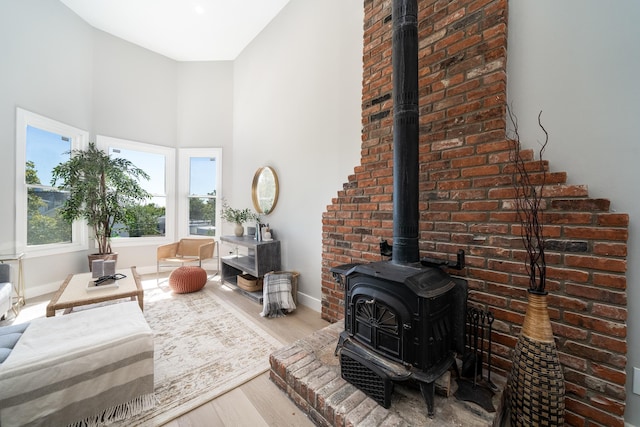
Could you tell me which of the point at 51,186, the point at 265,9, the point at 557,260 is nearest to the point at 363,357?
the point at 557,260

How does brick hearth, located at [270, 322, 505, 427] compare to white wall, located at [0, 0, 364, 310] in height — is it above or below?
below

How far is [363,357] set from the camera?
1400 millimetres

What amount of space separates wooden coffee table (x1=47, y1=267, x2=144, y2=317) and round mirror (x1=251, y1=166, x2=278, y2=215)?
1798 millimetres

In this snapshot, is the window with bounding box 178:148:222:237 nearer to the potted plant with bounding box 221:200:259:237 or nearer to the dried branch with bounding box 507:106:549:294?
the potted plant with bounding box 221:200:259:237

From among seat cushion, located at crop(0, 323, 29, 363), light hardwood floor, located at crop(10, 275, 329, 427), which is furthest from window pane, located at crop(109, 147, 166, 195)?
light hardwood floor, located at crop(10, 275, 329, 427)

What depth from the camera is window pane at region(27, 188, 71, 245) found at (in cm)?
332

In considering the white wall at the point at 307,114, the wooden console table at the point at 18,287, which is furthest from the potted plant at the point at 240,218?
the wooden console table at the point at 18,287

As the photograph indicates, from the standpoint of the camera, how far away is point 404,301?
1289 millimetres

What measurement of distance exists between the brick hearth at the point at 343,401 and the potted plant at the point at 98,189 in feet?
12.2

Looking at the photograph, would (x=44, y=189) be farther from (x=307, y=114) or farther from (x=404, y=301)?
(x=404, y=301)

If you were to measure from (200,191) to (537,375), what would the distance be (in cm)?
517

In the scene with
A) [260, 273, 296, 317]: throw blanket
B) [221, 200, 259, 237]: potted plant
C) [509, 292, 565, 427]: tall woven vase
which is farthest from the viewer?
[221, 200, 259, 237]: potted plant

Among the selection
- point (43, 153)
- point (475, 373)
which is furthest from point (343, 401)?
point (43, 153)

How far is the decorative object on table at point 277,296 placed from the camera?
274 cm
